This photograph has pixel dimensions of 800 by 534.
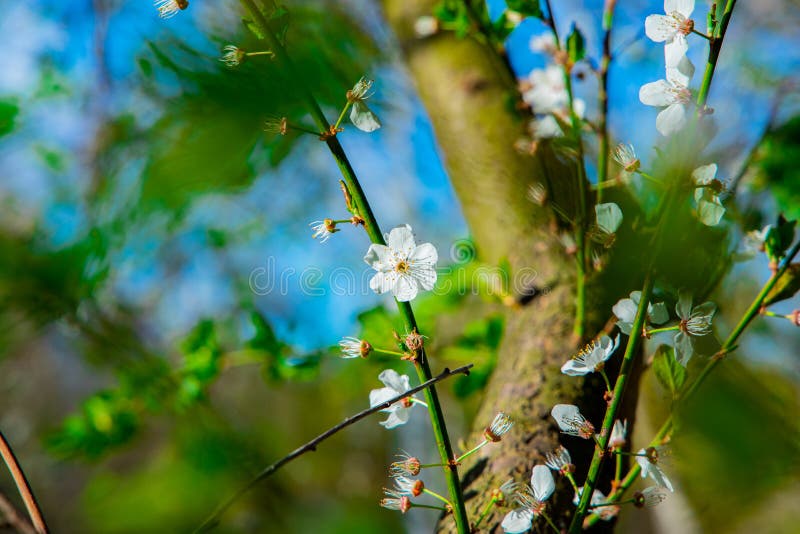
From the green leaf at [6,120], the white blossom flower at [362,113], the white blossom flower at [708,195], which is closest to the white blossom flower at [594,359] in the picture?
the white blossom flower at [708,195]

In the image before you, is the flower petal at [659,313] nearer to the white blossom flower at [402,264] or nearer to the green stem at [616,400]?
the green stem at [616,400]

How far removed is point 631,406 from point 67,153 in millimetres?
3119

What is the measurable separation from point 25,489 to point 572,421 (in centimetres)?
33

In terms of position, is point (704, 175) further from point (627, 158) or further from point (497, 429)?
point (497, 429)

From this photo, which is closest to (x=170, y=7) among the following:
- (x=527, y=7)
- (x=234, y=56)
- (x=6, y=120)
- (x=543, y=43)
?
(x=234, y=56)

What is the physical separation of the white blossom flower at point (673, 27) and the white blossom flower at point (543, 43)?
7.6 inches

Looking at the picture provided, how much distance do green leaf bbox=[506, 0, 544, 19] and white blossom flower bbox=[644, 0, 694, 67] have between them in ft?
0.40

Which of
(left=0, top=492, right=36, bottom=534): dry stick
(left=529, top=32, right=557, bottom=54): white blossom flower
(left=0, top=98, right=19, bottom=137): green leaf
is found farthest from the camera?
(left=0, top=98, right=19, bottom=137): green leaf

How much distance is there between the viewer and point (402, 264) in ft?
1.14

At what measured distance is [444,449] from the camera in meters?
0.32

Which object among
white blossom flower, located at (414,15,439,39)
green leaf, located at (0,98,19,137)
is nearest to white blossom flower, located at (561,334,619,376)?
white blossom flower, located at (414,15,439,39)

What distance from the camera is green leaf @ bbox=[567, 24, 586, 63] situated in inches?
18.1

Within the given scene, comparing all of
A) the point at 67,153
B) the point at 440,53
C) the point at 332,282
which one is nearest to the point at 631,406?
the point at 332,282

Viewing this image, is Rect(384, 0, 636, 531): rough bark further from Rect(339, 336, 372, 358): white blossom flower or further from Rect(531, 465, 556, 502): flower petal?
Rect(339, 336, 372, 358): white blossom flower
